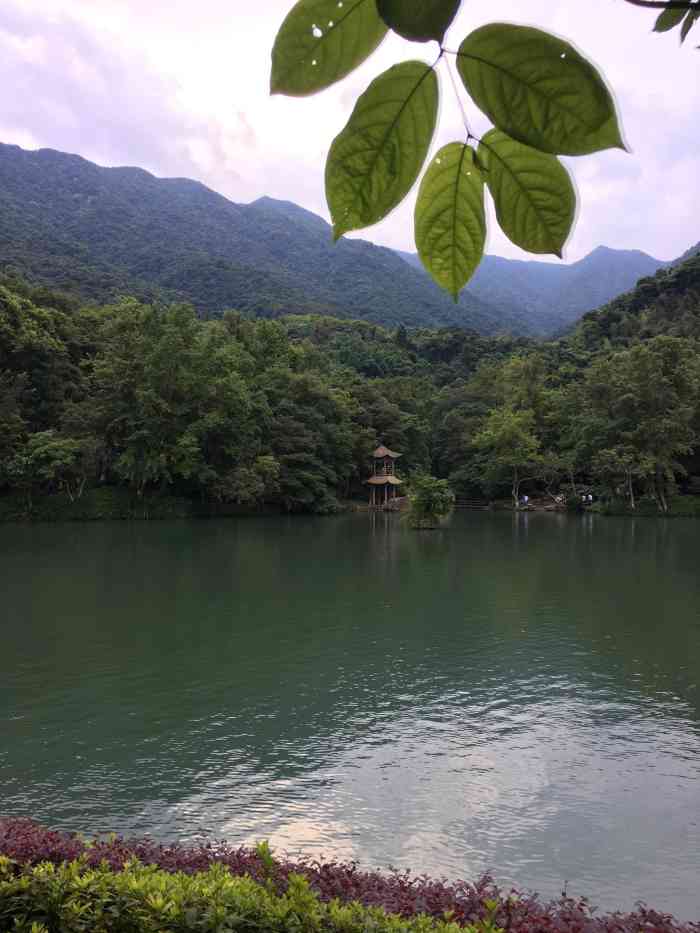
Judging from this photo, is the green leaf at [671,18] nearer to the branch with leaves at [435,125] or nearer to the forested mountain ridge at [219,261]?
the branch with leaves at [435,125]

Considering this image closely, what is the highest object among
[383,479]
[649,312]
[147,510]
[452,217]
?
[649,312]

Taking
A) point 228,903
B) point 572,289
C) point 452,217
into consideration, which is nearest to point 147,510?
point 228,903

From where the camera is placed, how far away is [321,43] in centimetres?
32

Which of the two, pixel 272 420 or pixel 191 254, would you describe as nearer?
pixel 272 420

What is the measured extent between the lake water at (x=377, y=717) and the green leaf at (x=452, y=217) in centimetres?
379

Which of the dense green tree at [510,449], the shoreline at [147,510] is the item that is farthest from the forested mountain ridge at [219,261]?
the shoreline at [147,510]

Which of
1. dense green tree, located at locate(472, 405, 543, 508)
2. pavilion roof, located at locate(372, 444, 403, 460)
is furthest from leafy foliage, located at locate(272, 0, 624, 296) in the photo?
dense green tree, located at locate(472, 405, 543, 508)

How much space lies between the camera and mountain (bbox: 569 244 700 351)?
35156 mm

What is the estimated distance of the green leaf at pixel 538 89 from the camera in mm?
288

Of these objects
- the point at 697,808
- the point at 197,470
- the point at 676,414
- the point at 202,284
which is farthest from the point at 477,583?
the point at 202,284

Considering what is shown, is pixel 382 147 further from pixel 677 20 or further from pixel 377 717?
pixel 377 717

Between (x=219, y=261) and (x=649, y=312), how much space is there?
3501 centimetres

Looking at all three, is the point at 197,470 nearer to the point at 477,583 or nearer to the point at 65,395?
the point at 65,395

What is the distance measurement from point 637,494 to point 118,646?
23095mm
